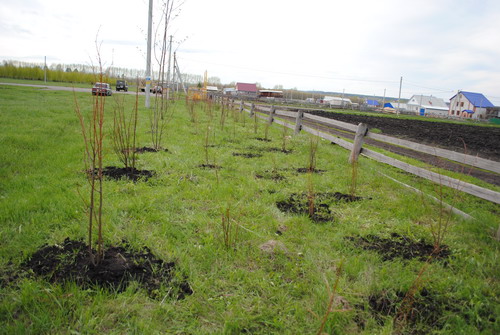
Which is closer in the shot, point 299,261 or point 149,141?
point 299,261

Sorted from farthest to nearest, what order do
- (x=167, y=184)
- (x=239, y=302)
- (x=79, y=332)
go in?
(x=167, y=184)
(x=239, y=302)
(x=79, y=332)

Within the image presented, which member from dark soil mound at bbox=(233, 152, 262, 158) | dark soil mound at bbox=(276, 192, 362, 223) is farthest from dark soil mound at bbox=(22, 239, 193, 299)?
dark soil mound at bbox=(233, 152, 262, 158)

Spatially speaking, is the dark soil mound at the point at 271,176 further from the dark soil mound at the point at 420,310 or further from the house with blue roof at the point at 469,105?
the house with blue roof at the point at 469,105

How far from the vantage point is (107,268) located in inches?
94.4

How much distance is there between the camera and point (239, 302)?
2199mm

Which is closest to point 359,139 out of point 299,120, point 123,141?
point 299,120

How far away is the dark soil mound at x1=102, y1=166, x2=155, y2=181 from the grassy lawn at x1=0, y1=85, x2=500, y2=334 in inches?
7.1

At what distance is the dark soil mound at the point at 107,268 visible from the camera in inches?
89.0

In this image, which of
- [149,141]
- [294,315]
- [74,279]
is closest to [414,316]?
[294,315]

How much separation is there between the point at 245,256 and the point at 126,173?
291 centimetres

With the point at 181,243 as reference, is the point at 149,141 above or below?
above

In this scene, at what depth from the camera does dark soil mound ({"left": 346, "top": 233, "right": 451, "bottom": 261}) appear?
296 cm

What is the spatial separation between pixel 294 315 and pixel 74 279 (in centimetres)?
168

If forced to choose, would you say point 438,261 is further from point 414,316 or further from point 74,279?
point 74,279
